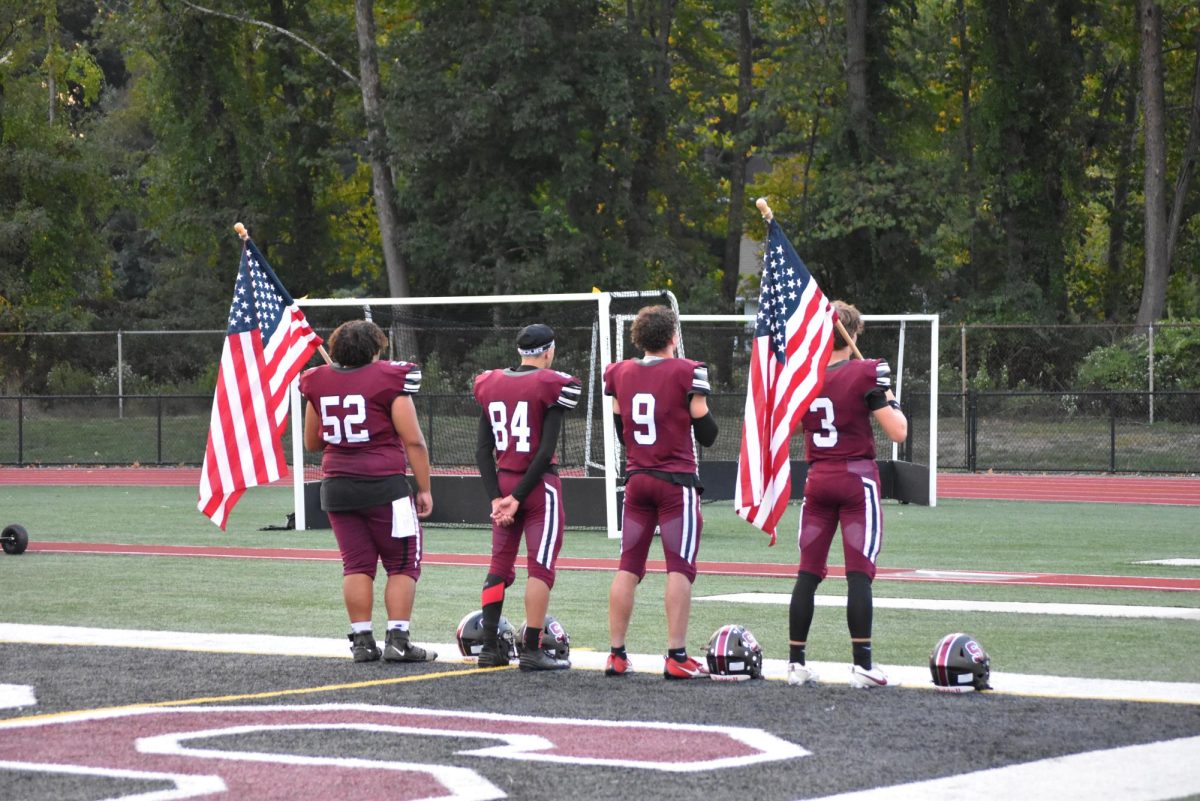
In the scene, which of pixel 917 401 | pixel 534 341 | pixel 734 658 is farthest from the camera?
pixel 917 401

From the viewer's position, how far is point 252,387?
47.7 feet

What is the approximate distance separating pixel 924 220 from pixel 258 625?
32803mm

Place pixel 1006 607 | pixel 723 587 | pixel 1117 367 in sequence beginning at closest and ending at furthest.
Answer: pixel 1006 607
pixel 723 587
pixel 1117 367

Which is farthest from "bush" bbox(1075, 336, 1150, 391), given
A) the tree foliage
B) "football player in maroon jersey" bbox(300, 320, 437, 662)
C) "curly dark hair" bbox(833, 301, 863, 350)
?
"football player in maroon jersey" bbox(300, 320, 437, 662)

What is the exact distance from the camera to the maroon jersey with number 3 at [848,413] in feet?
28.1

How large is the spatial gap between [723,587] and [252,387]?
4.27 meters

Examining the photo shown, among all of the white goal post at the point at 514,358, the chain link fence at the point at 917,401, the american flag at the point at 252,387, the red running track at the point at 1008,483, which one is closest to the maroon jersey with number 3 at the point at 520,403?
the american flag at the point at 252,387

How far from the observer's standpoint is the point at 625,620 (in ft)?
29.6

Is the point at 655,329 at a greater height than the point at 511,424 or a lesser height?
greater

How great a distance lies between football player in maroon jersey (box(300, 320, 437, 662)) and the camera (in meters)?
9.46

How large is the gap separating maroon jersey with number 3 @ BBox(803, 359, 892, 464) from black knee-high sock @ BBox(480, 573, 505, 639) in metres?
1.92

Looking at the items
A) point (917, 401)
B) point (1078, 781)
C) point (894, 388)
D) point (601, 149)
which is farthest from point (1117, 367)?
point (1078, 781)

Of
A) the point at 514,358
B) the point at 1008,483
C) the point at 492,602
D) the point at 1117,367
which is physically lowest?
the point at 1008,483

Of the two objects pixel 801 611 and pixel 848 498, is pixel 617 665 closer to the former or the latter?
pixel 801 611
